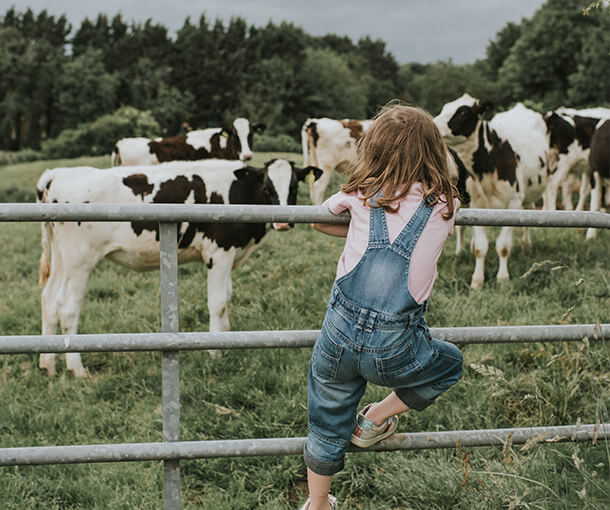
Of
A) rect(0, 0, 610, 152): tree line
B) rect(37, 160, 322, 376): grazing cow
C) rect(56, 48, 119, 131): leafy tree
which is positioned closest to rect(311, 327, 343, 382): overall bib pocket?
rect(37, 160, 322, 376): grazing cow

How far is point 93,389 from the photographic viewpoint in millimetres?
4488

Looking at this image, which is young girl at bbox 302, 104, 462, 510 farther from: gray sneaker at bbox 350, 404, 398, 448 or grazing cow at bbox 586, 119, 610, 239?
grazing cow at bbox 586, 119, 610, 239

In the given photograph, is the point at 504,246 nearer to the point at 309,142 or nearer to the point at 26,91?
the point at 309,142

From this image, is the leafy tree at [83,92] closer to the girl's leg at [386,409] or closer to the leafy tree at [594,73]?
the leafy tree at [594,73]

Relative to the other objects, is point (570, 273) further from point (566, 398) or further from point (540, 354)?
point (566, 398)

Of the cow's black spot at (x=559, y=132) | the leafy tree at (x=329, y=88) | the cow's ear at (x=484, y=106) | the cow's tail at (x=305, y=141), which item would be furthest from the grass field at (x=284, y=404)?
the leafy tree at (x=329, y=88)

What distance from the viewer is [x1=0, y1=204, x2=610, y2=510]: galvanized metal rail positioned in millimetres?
2059

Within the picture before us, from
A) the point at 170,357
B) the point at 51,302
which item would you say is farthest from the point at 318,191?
the point at 170,357

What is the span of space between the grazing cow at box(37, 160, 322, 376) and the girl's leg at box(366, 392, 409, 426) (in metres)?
2.90

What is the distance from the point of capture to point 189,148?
11.5 m

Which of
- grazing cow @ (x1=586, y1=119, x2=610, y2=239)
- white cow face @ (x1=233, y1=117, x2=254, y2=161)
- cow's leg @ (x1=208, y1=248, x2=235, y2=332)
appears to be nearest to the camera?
cow's leg @ (x1=208, y1=248, x2=235, y2=332)

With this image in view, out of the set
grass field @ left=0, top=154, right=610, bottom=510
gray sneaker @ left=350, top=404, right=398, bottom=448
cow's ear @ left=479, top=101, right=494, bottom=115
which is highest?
cow's ear @ left=479, top=101, right=494, bottom=115

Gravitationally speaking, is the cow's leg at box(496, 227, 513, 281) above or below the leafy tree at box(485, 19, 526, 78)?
below

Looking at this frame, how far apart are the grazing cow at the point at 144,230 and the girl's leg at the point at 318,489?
9.78 ft
